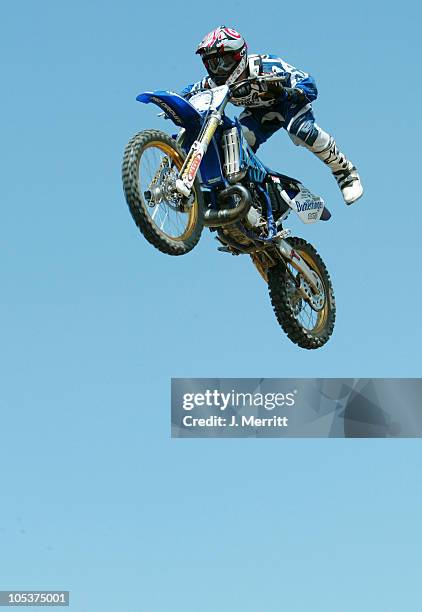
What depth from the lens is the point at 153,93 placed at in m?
19.6

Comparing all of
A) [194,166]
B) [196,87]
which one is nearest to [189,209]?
[194,166]

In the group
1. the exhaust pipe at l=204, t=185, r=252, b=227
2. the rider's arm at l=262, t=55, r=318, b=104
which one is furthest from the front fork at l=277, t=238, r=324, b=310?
the rider's arm at l=262, t=55, r=318, b=104

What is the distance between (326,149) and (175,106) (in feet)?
11.4

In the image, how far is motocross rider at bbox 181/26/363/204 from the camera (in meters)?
21.2

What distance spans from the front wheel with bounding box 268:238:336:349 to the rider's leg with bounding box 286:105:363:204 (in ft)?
4.16

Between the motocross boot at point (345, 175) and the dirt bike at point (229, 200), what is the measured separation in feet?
1.41

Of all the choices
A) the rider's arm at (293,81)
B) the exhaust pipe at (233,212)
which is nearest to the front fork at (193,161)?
the exhaust pipe at (233,212)

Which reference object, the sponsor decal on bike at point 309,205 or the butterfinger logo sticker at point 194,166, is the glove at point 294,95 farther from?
the butterfinger logo sticker at point 194,166

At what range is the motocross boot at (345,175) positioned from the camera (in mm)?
22906

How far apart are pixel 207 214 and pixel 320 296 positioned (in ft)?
13.4

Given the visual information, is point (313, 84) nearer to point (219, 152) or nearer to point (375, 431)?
point (219, 152)

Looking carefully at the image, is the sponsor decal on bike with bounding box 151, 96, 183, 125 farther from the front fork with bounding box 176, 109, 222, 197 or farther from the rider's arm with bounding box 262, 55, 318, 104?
the rider's arm with bounding box 262, 55, 318, 104

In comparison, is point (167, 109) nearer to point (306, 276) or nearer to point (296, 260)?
point (296, 260)

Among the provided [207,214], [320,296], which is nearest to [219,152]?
[207,214]
